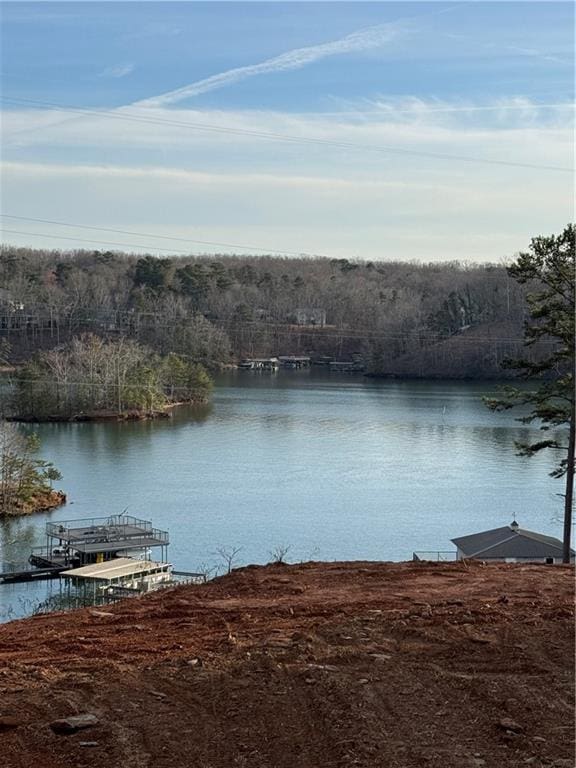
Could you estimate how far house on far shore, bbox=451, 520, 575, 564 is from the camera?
60.3 feet

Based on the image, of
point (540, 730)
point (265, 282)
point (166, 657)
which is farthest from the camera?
point (265, 282)

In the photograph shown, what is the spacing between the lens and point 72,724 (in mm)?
5035

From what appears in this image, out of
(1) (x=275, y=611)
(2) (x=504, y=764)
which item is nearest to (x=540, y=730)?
(2) (x=504, y=764)

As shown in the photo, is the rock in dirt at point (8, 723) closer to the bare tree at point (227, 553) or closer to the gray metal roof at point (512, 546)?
the gray metal roof at point (512, 546)

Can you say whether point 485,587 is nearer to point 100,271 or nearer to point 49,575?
point 49,575

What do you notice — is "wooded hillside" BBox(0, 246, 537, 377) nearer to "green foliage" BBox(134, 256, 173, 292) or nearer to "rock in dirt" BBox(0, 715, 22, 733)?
"green foliage" BBox(134, 256, 173, 292)

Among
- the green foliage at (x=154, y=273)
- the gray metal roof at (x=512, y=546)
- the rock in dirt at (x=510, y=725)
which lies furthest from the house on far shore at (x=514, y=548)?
the green foliage at (x=154, y=273)

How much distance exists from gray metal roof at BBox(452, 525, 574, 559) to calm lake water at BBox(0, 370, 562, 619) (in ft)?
9.02

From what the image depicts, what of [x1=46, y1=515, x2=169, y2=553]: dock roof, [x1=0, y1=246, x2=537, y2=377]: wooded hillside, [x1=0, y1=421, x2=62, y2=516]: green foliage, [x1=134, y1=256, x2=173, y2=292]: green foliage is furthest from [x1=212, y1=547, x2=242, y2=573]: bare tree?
[x1=134, y1=256, x2=173, y2=292]: green foliage

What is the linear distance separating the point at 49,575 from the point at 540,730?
1873 centimetres

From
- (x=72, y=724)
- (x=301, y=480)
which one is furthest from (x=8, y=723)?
(x=301, y=480)

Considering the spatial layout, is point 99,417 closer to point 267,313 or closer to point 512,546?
point 512,546

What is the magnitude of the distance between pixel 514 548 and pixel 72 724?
14.6 metres

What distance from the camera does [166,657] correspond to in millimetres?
6203
